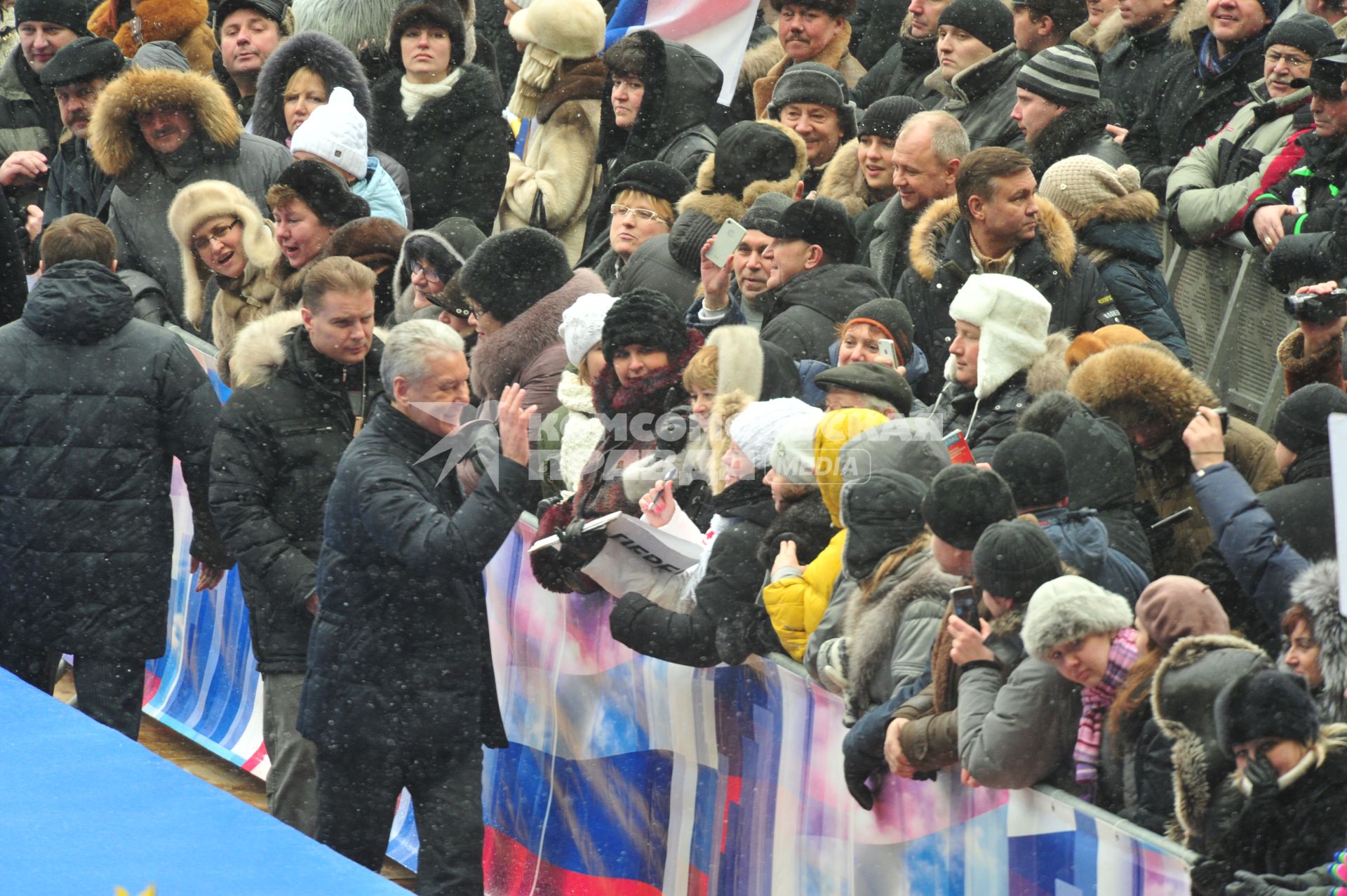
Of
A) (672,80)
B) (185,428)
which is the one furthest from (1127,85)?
(185,428)

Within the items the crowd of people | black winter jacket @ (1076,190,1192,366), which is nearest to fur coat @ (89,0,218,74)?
the crowd of people

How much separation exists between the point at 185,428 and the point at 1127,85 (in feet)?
15.4

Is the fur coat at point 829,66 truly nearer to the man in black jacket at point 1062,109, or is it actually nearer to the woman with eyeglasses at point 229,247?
the man in black jacket at point 1062,109

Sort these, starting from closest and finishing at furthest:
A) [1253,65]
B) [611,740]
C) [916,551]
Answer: [916,551]
[611,740]
[1253,65]

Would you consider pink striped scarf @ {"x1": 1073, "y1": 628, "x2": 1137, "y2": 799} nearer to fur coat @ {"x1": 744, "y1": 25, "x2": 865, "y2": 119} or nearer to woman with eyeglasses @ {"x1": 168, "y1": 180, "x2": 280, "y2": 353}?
woman with eyeglasses @ {"x1": 168, "y1": 180, "x2": 280, "y2": 353}

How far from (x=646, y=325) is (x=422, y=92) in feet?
14.0

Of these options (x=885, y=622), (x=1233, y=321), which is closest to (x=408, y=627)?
(x=885, y=622)

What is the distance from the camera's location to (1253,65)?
27.3ft

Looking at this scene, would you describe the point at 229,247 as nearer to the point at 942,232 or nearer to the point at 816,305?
the point at 816,305

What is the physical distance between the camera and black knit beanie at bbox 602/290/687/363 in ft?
19.6

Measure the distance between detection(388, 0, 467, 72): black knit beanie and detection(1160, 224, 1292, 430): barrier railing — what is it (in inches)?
151

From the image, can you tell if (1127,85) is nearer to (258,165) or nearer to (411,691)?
(258,165)

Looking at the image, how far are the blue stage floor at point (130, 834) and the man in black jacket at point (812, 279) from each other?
3.11 metres

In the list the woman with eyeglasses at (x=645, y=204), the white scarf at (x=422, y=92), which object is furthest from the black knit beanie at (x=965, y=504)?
the white scarf at (x=422, y=92)
